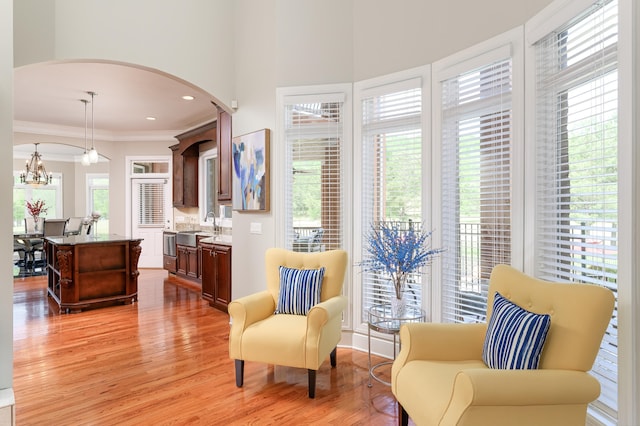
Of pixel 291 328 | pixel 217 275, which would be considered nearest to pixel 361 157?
pixel 291 328

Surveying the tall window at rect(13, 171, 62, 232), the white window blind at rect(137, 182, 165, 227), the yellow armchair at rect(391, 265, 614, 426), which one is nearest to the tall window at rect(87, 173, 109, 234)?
the tall window at rect(13, 171, 62, 232)

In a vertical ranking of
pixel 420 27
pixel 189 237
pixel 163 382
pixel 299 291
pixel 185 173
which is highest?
pixel 420 27

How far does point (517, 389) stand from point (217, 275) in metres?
4.17

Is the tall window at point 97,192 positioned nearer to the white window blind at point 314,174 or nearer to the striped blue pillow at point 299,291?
the white window blind at point 314,174

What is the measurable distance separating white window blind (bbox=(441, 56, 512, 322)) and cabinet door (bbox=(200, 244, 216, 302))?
3.29 metres

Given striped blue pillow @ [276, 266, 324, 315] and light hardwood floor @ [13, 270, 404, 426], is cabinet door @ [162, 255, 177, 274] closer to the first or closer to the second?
light hardwood floor @ [13, 270, 404, 426]

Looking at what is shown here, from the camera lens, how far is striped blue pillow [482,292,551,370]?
1772mm

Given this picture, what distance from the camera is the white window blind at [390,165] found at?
3262mm

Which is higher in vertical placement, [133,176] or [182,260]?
[133,176]

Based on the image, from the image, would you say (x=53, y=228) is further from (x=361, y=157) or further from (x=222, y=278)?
A: (x=361, y=157)

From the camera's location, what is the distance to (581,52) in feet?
6.73

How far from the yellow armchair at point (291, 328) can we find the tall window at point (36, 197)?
1025 cm

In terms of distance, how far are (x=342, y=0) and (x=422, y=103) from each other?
4.52ft

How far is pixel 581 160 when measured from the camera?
6.87 feet
